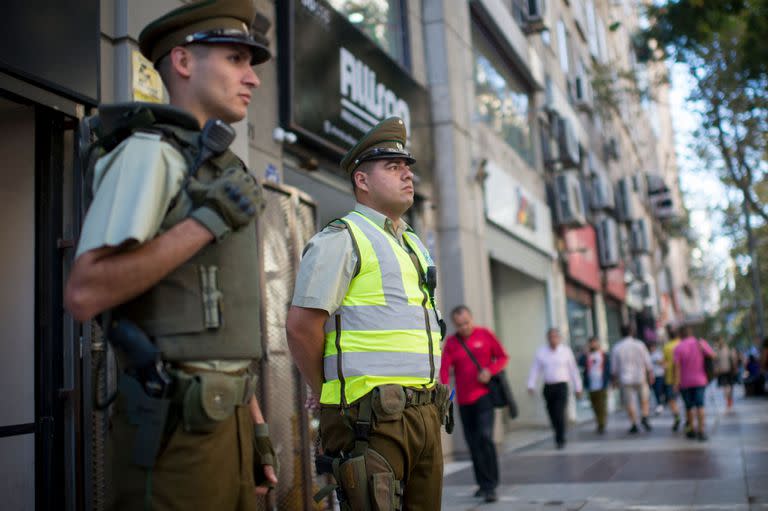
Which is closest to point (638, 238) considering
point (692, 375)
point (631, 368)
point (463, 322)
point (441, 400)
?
point (631, 368)

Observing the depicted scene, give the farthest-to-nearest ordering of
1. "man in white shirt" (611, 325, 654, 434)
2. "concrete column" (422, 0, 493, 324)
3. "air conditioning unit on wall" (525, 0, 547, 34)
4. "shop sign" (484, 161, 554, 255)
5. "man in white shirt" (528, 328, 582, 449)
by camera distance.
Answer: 1. "air conditioning unit on wall" (525, 0, 547, 34)
2. "man in white shirt" (611, 325, 654, 434)
3. "shop sign" (484, 161, 554, 255)
4. "man in white shirt" (528, 328, 582, 449)
5. "concrete column" (422, 0, 493, 324)

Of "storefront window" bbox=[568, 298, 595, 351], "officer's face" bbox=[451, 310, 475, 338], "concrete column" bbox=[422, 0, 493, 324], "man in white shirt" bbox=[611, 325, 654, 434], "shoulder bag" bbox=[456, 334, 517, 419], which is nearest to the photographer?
"shoulder bag" bbox=[456, 334, 517, 419]

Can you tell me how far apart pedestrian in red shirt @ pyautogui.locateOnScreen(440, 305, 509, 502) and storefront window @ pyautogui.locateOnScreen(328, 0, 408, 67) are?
3.97m

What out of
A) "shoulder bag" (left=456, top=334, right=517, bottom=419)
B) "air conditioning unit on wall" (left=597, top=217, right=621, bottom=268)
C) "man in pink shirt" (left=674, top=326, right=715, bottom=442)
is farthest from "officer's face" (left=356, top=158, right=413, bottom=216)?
"air conditioning unit on wall" (left=597, top=217, right=621, bottom=268)

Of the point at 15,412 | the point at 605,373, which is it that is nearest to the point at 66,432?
the point at 15,412

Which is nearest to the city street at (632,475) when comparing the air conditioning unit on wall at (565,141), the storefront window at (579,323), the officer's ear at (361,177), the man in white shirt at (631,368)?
the man in white shirt at (631,368)

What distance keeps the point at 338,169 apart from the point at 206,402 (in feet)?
24.2

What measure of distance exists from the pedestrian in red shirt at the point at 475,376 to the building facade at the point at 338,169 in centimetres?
176

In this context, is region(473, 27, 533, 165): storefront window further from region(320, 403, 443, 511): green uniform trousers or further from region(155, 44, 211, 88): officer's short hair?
region(155, 44, 211, 88): officer's short hair

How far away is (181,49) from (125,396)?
943 mm

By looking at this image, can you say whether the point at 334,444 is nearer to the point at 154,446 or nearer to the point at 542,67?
the point at 154,446

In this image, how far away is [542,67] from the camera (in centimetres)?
1952

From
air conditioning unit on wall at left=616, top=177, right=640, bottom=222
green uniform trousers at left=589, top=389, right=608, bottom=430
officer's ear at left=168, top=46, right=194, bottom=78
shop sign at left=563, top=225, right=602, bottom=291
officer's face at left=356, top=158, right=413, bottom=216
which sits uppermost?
air conditioning unit on wall at left=616, top=177, right=640, bottom=222

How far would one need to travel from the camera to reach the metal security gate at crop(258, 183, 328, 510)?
643 centimetres
